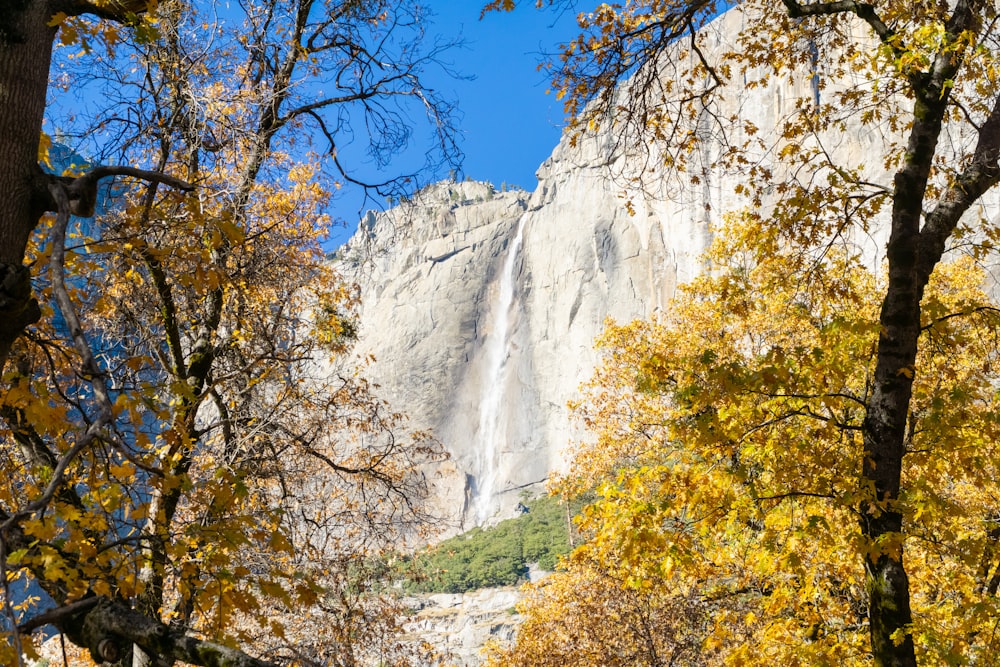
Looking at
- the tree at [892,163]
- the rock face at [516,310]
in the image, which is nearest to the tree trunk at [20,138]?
the tree at [892,163]

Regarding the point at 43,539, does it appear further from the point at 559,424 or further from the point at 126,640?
the point at 559,424

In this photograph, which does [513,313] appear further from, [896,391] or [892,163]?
[896,391]

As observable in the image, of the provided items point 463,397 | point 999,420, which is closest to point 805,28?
point 999,420

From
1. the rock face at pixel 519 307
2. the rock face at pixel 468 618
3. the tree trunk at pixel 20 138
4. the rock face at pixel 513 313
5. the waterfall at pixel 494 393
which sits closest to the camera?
the tree trunk at pixel 20 138

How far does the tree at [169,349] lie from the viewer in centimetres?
263

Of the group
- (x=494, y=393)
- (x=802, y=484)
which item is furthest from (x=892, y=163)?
(x=494, y=393)

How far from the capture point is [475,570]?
5100 cm

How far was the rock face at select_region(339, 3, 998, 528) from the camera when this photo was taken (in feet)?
223

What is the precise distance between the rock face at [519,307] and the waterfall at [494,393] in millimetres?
123

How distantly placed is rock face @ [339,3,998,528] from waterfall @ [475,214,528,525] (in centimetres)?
12

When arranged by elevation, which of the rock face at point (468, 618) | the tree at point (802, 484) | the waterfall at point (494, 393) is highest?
the waterfall at point (494, 393)

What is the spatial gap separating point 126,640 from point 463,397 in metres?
72.1

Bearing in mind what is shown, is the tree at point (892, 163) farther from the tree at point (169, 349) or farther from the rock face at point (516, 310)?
the rock face at point (516, 310)

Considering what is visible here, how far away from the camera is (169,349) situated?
731 centimetres
